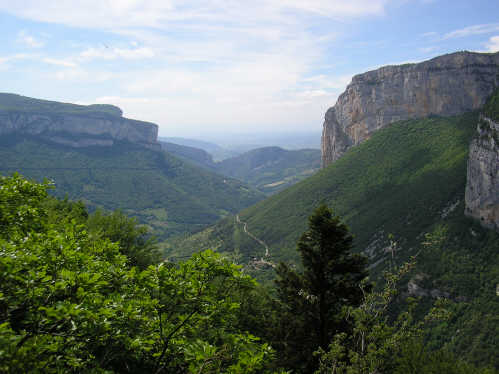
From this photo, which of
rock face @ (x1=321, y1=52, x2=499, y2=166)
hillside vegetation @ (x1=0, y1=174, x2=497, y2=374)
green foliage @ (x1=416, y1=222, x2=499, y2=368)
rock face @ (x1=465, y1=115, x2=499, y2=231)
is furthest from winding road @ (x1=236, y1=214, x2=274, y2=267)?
hillside vegetation @ (x1=0, y1=174, x2=497, y2=374)

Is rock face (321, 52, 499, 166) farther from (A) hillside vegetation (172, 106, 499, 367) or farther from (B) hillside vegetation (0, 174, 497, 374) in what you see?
(B) hillside vegetation (0, 174, 497, 374)

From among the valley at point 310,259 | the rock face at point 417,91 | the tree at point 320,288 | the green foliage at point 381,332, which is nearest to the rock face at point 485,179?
the valley at point 310,259

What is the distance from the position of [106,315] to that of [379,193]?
99392 mm

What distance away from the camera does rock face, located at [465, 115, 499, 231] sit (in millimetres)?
60438

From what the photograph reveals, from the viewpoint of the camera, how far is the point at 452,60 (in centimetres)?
12338

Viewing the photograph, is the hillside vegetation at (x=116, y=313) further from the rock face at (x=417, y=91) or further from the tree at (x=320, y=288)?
the rock face at (x=417, y=91)

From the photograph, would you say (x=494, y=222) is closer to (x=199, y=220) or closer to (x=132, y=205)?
(x=199, y=220)

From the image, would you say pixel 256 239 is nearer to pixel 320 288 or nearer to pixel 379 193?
pixel 379 193

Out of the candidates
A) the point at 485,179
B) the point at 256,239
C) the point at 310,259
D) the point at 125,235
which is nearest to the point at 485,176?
the point at 485,179

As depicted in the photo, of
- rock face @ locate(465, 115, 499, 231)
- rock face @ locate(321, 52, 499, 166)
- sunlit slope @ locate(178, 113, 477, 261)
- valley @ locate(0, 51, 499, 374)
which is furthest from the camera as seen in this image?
rock face @ locate(321, 52, 499, 166)

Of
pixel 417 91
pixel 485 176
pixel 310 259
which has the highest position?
pixel 417 91

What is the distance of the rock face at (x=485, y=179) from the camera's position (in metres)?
60.4

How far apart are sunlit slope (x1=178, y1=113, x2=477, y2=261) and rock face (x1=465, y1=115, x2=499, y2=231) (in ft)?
28.4

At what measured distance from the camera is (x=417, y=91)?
129 meters
